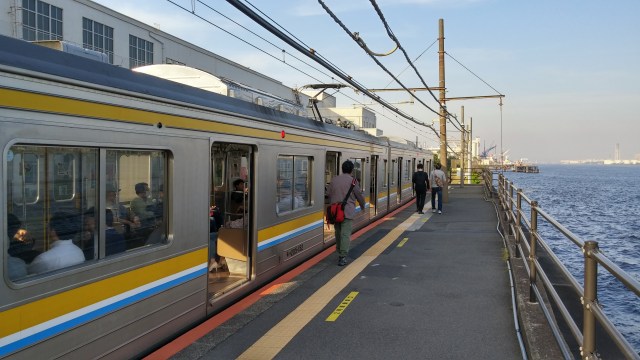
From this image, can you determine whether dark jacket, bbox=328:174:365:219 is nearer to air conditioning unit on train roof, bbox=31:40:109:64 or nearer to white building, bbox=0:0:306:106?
air conditioning unit on train roof, bbox=31:40:109:64

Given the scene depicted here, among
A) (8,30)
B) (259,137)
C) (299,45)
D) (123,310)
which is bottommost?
(123,310)

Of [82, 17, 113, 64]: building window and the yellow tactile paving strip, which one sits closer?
the yellow tactile paving strip

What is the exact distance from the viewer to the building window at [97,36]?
2991 cm

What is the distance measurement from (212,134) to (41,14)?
26.8 m

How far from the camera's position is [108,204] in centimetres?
401

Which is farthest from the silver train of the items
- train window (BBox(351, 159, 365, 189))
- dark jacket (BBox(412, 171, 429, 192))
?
dark jacket (BBox(412, 171, 429, 192))

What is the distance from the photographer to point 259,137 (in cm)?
655

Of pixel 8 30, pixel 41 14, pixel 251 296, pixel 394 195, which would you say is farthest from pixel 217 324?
pixel 41 14

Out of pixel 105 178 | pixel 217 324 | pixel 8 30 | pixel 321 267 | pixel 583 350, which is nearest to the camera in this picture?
pixel 583 350

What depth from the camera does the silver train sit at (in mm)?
3211

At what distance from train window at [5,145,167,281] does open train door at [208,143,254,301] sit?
5.62 ft

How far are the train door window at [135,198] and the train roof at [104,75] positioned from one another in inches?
21.0

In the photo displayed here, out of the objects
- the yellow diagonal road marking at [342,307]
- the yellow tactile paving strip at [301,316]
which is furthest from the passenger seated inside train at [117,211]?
the yellow diagonal road marking at [342,307]

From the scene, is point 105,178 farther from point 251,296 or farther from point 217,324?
point 251,296
